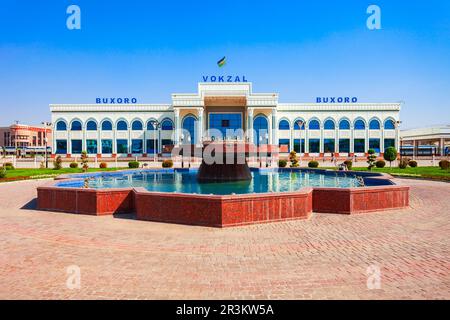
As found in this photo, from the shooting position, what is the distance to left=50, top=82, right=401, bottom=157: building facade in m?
59.2

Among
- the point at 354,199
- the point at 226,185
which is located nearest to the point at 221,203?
the point at 354,199

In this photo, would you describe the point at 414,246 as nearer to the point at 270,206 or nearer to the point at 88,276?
the point at 270,206

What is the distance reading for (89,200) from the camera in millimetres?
10844

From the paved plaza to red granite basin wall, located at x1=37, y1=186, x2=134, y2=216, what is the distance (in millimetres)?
807

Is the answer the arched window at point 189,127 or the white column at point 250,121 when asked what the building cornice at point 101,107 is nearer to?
the arched window at point 189,127

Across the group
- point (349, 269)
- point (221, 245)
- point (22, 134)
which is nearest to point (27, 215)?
point (221, 245)

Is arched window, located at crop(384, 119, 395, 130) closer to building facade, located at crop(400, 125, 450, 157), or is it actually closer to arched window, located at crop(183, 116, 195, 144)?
building facade, located at crop(400, 125, 450, 157)

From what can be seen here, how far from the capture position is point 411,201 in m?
13.2

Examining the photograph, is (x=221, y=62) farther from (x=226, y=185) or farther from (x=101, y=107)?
(x=226, y=185)

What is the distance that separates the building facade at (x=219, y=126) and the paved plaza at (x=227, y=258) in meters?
49.8

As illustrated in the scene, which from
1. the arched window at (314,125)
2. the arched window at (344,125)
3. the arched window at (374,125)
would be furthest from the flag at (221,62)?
the arched window at (374,125)

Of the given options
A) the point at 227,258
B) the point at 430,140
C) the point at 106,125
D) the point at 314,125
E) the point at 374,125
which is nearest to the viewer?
the point at 227,258

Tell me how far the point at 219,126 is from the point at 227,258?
53345 mm
